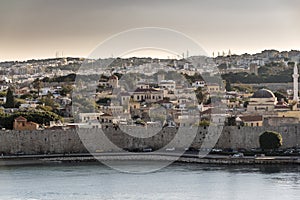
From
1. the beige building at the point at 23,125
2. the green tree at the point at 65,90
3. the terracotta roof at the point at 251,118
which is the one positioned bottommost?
the beige building at the point at 23,125

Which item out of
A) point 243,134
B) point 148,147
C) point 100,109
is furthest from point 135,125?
point 100,109

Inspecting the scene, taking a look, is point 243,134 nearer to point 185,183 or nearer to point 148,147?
point 148,147

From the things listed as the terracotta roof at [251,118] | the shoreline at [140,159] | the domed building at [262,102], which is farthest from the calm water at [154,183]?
the domed building at [262,102]

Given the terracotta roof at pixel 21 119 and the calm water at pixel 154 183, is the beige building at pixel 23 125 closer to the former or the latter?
the terracotta roof at pixel 21 119

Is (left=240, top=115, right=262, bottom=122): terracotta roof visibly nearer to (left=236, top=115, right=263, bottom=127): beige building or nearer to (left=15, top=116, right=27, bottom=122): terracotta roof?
(left=236, top=115, right=263, bottom=127): beige building

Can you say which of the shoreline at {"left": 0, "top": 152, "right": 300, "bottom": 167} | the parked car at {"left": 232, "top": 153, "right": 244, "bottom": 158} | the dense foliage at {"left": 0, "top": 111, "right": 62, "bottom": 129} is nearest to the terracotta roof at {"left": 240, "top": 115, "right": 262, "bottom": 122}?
the shoreline at {"left": 0, "top": 152, "right": 300, "bottom": 167}

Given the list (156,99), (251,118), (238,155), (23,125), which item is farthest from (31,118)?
(156,99)

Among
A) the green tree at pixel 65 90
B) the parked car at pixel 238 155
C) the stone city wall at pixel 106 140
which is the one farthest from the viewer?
the green tree at pixel 65 90
